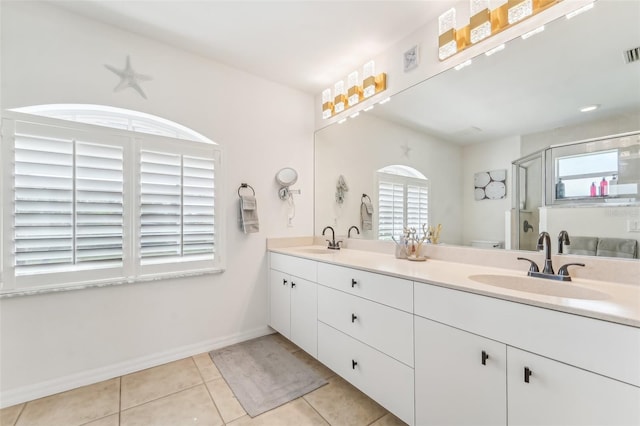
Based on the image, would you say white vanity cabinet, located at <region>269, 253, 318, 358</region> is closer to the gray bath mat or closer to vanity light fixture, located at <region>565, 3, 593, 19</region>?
the gray bath mat

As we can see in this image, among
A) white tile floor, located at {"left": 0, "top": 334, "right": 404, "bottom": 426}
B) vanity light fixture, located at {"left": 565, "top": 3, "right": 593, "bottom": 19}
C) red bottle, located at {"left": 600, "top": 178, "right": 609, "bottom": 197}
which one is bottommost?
white tile floor, located at {"left": 0, "top": 334, "right": 404, "bottom": 426}

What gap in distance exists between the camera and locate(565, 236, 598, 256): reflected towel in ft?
4.29

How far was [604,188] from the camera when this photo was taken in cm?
127

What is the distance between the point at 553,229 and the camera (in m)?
1.42

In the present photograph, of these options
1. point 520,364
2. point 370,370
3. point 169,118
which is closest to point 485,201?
point 520,364

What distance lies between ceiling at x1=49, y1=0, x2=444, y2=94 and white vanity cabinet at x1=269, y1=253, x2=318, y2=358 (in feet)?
5.81

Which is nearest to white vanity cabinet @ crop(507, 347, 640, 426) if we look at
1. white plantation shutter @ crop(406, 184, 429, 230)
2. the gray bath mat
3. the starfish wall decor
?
white plantation shutter @ crop(406, 184, 429, 230)

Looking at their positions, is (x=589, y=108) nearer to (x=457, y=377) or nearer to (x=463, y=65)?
(x=463, y=65)

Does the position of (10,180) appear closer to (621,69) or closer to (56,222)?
(56,222)

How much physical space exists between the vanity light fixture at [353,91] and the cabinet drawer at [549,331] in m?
1.77

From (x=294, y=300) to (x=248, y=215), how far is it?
2.88 feet

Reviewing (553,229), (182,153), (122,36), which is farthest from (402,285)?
(122,36)

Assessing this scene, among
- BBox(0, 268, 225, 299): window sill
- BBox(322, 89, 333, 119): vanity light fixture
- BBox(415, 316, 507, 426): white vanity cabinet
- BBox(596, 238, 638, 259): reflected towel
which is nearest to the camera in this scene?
BBox(415, 316, 507, 426): white vanity cabinet

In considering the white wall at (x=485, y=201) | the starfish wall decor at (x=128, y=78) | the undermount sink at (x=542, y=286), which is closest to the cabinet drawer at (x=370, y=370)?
the undermount sink at (x=542, y=286)
